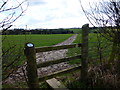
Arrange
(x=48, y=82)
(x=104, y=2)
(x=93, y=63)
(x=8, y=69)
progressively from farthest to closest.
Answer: (x=93, y=63)
(x=104, y=2)
(x=48, y=82)
(x=8, y=69)

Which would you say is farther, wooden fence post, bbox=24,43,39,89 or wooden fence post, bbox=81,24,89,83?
wooden fence post, bbox=81,24,89,83

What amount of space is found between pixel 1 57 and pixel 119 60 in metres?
3.21

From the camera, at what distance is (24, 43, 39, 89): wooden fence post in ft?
8.25

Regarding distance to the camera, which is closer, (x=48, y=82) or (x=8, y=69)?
(x=8, y=69)

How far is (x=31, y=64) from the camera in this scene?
2.58 m

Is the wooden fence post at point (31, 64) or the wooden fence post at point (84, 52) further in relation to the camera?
the wooden fence post at point (84, 52)

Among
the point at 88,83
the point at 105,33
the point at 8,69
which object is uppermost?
the point at 105,33

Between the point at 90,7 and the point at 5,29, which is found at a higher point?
the point at 90,7

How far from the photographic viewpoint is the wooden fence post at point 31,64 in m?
2.51

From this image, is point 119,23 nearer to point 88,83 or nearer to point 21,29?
point 88,83

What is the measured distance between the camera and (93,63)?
4.09 m

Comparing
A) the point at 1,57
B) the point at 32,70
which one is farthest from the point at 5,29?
the point at 32,70

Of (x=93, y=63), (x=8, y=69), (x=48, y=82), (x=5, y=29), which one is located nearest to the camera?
(x=5, y=29)

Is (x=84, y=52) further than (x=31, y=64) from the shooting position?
Yes
